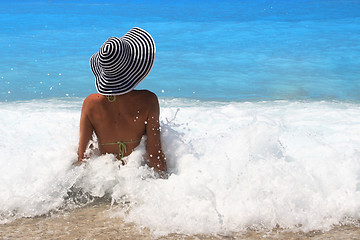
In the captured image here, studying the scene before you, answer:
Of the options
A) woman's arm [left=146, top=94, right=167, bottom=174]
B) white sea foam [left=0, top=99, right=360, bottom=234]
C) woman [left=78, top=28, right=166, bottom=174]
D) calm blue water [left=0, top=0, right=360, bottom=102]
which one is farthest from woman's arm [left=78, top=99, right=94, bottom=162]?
calm blue water [left=0, top=0, right=360, bottom=102]

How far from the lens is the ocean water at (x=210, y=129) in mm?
2367

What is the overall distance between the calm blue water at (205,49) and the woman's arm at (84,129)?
124cm

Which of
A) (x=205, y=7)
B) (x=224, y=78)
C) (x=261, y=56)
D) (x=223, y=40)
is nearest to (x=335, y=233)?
(x=224, y=78)

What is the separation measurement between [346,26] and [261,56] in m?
4.98

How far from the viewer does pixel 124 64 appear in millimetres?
2275

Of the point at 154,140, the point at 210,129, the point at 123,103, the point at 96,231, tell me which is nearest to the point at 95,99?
the point at 123,103

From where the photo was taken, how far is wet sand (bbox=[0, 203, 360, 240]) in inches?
84.0

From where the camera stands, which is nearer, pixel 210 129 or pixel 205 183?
pixel 205 183

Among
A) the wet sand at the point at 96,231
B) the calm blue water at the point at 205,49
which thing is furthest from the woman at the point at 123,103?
the calm blue water at the point at 205,49

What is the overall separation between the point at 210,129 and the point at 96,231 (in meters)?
2.38

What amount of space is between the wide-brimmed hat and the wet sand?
2.18 feet

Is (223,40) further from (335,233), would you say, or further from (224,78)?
(335,233)

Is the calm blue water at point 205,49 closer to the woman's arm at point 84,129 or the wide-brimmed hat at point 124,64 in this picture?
the woman's arm at point 84,129

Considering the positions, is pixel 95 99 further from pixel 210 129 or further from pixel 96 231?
pixel 210 129
